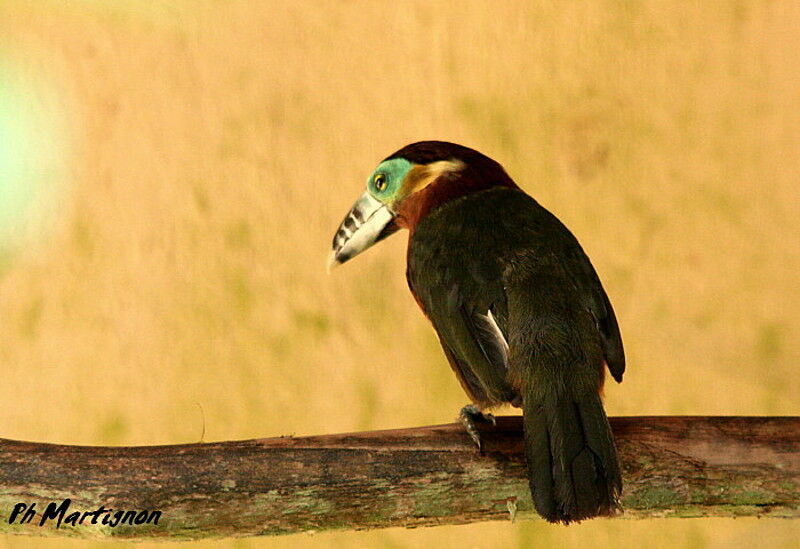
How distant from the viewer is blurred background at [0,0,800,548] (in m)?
2.29

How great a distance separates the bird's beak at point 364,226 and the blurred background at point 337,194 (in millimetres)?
450

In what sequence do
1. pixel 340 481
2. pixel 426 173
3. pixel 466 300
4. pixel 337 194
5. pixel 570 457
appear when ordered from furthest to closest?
pixel 337 194 < pixel 426 173 < pixel 466 300 < pixel 340 481 < pixel 570 457

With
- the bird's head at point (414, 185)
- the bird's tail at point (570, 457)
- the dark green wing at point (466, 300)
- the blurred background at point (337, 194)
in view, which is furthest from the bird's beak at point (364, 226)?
the bird's tail at point (570, 457)

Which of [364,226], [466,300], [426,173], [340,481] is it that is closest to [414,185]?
[426,173]

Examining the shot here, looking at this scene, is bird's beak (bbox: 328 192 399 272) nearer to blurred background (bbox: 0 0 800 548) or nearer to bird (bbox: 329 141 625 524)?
bird (bbox: 329 141 625 524)

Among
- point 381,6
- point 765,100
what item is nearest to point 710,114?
point 765,100

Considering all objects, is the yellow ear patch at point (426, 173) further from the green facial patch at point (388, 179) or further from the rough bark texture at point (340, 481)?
the rough bark texture at point (340, 481)

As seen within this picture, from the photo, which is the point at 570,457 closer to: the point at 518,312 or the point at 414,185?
the point at 518,312

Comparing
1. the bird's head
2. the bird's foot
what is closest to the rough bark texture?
the bird's foot

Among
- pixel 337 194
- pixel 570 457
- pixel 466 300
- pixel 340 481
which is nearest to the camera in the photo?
pixel 570 457

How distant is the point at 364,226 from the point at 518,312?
0.50m

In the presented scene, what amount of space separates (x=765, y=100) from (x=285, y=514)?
1545mm

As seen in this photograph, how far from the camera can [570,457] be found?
1277 mm

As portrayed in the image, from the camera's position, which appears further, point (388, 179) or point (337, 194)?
point (337, 194)
